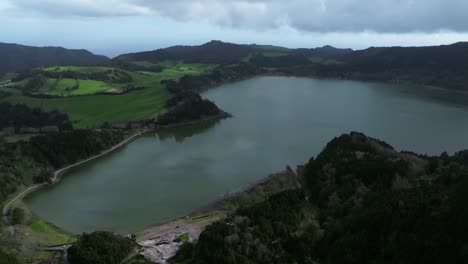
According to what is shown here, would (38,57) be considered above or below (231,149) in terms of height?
above

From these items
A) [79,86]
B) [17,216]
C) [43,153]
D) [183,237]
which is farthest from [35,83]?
[183,237]

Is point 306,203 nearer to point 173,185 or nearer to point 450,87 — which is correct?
point 173,185

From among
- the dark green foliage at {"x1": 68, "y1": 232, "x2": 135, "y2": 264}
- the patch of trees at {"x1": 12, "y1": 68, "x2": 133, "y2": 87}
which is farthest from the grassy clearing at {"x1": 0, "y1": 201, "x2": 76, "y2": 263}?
the patch of trees at {"x1": 12, "y1": 68, "x2": 133, "y2": 87}

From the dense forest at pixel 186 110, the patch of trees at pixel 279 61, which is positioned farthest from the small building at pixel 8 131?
the patch of trees at pixel 279 61

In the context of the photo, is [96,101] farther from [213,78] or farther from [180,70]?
[180,70]

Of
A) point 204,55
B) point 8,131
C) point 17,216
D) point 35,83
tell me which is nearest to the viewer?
point 17,216
